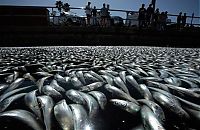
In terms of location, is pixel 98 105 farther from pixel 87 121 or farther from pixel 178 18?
pixel 178 18

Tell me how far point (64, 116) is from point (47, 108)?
201 mm

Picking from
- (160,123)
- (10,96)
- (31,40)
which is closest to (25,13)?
(31,40)

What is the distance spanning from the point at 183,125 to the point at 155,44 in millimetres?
13001

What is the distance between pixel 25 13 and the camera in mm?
13430

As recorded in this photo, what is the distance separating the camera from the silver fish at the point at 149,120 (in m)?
1.16

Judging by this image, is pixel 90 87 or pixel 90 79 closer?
pixel 90 87

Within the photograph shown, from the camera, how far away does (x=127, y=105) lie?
4.90 feet

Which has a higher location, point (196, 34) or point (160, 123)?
point (196, 34)

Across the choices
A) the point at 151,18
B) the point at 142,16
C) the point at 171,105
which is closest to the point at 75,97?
the point at 171,105

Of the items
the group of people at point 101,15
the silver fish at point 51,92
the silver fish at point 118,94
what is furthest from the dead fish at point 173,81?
the group of people at point 101,15

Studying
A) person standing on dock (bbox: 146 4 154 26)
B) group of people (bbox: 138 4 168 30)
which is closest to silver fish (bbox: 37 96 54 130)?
group of people (bbox: 138 4 168 30)

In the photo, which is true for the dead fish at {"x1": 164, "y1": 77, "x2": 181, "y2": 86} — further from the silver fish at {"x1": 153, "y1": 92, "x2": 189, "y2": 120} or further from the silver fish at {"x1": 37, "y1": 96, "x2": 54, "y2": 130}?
the silver fish at {"x1": 37, "y1": 96, "x2": 54, "y2": 130}

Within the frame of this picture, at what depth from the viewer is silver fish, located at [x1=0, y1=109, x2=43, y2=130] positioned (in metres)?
1.21

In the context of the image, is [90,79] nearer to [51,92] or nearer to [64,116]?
[51,92]
